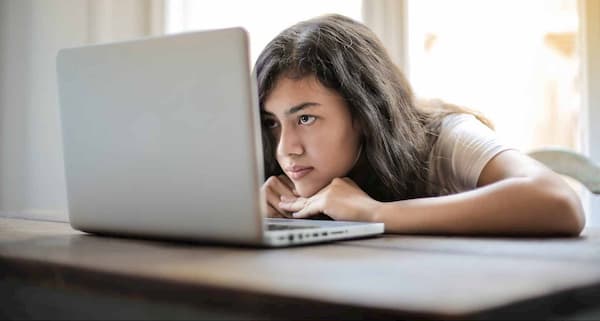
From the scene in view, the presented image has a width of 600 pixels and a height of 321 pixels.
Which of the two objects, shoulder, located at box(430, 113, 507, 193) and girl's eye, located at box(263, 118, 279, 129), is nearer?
shoulder, located at box(430, 113, 507, 193)

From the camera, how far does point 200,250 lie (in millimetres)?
830

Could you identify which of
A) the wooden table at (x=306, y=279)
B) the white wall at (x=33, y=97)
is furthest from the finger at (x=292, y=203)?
the white wall at (x=33, y=97)

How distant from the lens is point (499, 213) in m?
1.09

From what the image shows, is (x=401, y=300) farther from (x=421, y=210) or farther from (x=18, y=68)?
(x=18, y=68)

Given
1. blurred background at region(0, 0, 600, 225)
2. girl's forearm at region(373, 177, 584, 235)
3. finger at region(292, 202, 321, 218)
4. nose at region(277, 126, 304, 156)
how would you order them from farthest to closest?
blurred background at region(0, 0, 600, 225) → nose at region(277, 126, 304, 156) → finger at region(292, 202, 321, 218) → girl's forearm at region(373, 177, 584, 235)

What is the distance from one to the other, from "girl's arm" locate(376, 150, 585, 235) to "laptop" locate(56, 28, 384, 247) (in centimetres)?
10

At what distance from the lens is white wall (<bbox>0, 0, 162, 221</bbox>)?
224 centimetres

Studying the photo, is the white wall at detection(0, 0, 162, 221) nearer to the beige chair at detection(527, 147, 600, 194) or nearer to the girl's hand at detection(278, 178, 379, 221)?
the girl's hand at detection(278, 178, 379, 221)

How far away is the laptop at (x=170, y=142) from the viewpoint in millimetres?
823

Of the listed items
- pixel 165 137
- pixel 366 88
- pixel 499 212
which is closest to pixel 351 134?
pixel 366 88

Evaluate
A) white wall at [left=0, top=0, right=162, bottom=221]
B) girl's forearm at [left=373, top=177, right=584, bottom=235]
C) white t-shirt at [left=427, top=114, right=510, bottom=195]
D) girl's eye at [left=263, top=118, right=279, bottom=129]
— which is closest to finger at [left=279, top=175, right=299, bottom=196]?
girl's eye at [left=263, top=118, right=279, bottom=129]

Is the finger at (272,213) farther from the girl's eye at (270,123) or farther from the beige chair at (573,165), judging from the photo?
the beige chair at (573,165)

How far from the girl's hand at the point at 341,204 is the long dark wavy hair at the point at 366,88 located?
0.18m

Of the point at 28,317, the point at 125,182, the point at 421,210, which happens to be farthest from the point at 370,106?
the point at 28,317
